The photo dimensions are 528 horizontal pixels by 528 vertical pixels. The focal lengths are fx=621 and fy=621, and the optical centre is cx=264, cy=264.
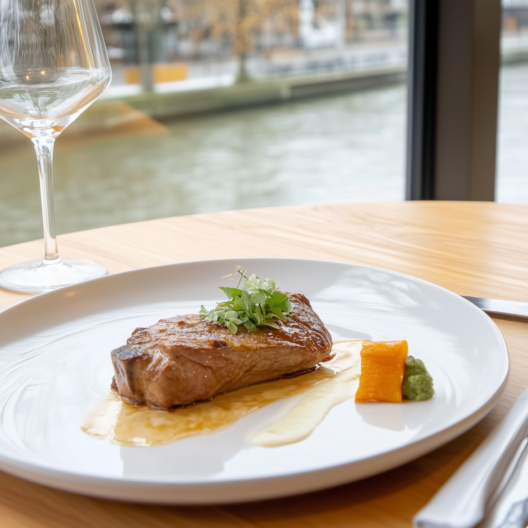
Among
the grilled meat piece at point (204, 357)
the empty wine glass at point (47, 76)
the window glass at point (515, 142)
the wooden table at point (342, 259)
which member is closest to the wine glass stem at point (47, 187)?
the empty wine glass at point (47, 76)

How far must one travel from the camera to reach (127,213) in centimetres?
520

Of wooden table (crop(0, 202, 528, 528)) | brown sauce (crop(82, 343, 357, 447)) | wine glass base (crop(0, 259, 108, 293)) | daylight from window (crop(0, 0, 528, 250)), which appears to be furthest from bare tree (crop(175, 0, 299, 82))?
brown sauce (crop(82, 343, 357, 447))

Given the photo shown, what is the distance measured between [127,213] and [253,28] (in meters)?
1.82

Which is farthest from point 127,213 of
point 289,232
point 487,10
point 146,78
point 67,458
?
point 67,458

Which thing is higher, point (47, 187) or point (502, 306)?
point (47, 187)

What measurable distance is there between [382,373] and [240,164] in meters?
5.11

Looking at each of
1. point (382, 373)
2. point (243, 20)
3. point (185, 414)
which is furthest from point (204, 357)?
point (243, 20)

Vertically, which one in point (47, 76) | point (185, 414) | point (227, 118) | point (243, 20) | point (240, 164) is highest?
point (243, 20)

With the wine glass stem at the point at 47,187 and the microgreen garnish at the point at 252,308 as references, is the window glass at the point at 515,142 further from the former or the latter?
the microgreen garnish at the point at 252,308

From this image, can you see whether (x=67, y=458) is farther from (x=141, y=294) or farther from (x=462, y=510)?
(x=141, y=294)

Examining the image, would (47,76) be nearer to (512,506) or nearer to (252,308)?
(252,308)

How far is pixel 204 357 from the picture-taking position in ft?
2.55

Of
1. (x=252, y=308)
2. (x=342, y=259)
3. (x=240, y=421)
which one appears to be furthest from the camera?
(x=342, y=259)

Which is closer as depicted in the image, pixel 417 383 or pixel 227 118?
pixel 417 383
